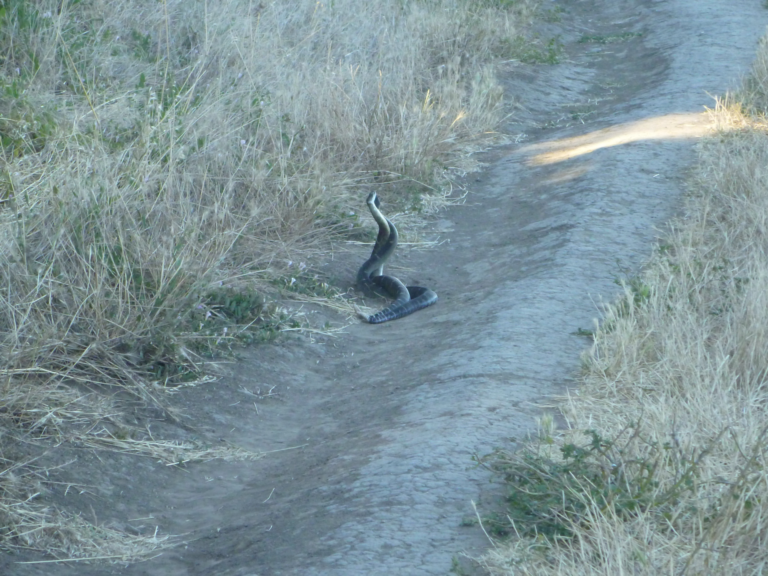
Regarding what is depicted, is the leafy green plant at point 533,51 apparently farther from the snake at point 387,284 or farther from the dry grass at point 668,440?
the dry grass at point 668,440

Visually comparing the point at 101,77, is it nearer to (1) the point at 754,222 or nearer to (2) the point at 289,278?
(2) the point at 289,278

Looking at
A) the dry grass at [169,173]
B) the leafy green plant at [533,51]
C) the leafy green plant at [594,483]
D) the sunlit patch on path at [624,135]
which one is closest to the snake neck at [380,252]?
the dry grass at [169,173]

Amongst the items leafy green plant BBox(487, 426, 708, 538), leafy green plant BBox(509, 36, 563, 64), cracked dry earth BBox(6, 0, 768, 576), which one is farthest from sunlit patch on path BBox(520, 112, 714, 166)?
leafy green plant BBox(487, 426, 708, 538)

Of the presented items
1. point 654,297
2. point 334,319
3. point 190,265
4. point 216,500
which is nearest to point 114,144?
point 190,265

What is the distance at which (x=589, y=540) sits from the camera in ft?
8.63

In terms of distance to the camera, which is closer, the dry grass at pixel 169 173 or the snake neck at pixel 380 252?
the dry grass at pixel 169 173

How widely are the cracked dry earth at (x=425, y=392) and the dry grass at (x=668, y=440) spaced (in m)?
0.21

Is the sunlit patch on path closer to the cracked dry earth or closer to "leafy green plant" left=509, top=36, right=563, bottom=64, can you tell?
the cracked dry earth

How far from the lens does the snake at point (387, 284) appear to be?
17.9ft

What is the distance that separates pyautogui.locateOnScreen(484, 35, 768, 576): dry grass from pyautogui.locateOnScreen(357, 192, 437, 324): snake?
141 centimetres

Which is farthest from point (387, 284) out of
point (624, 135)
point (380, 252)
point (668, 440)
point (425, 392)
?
point (624, 135)

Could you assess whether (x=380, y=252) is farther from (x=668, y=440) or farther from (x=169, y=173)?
(x=668, y=440)

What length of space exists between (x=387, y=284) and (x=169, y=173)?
156 cm

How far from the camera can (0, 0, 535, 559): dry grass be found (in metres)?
4.02
